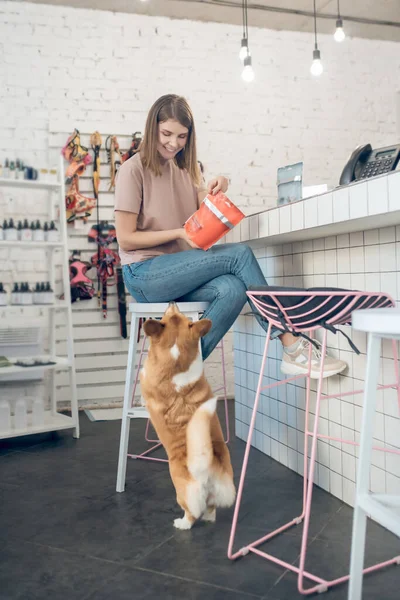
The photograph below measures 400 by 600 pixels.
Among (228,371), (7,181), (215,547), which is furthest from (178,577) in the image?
(228,371)

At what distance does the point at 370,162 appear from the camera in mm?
2162

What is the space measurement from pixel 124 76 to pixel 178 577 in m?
3.75

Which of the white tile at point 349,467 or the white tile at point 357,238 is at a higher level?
the white tile at point 357,238

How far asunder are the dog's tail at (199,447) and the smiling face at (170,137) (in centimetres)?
122

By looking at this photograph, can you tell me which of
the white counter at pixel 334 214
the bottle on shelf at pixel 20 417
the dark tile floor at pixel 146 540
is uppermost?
the white counter at pixel 334 214

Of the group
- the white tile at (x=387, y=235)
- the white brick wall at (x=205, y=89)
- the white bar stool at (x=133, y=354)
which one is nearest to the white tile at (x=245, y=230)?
the white bar stool at (x=133, y=354)

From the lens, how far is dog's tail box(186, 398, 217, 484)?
1812mm

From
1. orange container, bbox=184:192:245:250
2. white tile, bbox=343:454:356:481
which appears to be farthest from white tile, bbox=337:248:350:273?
white tile, bbox=343:454:356:481

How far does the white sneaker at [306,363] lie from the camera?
2074 millimetres

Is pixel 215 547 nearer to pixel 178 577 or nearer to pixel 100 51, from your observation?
pixel 178 577

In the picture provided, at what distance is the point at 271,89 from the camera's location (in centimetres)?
463

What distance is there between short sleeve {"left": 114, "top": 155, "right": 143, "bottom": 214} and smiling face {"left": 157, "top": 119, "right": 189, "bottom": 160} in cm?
15

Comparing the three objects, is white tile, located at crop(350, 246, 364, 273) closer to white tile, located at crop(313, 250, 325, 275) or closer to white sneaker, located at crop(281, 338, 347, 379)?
white tile, located at crop(313, 250, 325, 275)

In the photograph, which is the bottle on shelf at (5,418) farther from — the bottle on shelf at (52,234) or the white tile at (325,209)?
the white tile at (325,209)
